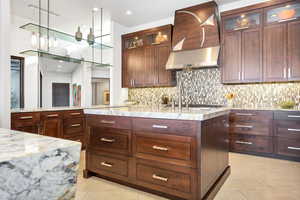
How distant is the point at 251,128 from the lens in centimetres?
331

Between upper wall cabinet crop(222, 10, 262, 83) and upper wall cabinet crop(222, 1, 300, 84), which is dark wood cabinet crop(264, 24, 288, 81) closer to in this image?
upper wall cabinet crop(222, 1, 300, 84)

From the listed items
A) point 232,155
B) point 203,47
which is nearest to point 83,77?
point 203,47

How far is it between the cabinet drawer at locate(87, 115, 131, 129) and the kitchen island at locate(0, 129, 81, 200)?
132 cm

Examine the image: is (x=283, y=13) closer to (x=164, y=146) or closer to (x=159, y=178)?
(x=164, y=146)

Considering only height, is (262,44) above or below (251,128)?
above

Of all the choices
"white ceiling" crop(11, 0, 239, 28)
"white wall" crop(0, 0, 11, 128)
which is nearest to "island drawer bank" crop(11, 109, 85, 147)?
"white wall" crop(0, 0, 11, 128)

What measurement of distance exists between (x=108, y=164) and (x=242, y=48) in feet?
10.5

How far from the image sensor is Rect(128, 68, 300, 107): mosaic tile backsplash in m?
3.51

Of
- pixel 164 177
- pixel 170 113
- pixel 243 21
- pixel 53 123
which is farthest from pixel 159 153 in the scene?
pixel 243 21

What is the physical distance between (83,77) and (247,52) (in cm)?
362

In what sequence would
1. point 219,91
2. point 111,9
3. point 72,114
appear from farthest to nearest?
point 111,9 → point 219,91 → point 72,114

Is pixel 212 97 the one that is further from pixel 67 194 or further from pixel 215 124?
pixel 67 194

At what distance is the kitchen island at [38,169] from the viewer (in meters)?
0.56

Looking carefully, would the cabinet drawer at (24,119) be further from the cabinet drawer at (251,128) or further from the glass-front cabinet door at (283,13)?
the glass-front cabinet door at (283,13)
